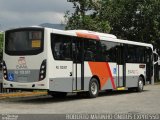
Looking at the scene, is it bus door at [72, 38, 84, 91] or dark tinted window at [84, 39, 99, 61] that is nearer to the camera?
bus door at [72, 38, 84, 91]

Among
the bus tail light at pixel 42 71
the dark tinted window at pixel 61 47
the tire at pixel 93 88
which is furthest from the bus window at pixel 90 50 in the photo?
the bus tail light at pixel 42 71

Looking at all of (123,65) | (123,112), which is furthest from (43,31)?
(123,65)

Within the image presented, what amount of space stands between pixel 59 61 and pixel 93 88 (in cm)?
314

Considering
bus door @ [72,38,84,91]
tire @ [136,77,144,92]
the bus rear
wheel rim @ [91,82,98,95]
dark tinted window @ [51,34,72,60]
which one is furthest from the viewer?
tire @ [136,77,144,92]

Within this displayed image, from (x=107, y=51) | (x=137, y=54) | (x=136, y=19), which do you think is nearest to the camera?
(x=107, y=51)

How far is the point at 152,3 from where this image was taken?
136 feet

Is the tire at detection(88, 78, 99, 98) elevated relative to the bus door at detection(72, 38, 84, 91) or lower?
lower

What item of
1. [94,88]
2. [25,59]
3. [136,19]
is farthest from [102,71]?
[136,19]

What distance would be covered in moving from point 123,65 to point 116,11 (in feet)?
65.3

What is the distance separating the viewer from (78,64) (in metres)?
19.4

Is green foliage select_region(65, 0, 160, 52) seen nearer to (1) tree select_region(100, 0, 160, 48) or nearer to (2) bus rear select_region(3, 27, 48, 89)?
(1) tree select_region(100, 0, 160, 48)

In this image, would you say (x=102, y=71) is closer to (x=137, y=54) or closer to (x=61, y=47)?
(x=61, y=47)

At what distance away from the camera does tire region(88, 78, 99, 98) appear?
20202 millimetres

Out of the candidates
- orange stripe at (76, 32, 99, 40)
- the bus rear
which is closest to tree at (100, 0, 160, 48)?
orange stripe at (76, 32, 99, 40)
